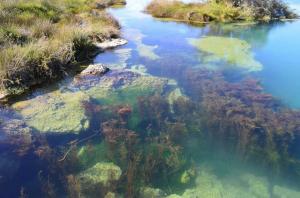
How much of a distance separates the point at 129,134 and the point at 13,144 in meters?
1.67

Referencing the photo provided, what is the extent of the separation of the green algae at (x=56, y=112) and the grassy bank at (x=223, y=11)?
9330 mm

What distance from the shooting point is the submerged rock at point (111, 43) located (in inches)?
386

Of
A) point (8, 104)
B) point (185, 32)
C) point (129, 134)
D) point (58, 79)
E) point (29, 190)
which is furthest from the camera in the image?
point (185, 32)

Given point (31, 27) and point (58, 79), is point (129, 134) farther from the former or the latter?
point (31, 27)

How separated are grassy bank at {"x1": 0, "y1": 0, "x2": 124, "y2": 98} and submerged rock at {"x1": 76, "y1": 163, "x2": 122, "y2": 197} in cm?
289

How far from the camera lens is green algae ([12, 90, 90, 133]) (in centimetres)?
543

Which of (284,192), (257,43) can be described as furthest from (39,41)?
(257,43)

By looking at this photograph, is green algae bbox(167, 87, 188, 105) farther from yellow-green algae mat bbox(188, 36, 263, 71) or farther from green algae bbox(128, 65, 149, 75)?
yellow-green algae mat bbox(188, 36, 263, 71)

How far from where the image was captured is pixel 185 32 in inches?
480

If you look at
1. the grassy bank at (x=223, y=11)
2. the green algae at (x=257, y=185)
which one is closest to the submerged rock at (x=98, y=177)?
the green algae at (x=257, y=185)

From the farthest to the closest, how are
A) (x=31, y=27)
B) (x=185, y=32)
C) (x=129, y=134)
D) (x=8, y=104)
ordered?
(x=185, y=32), (x=31, y=27), (x=8, y=104), (x=129, y=134)

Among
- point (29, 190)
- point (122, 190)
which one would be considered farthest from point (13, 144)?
point (122, 190)

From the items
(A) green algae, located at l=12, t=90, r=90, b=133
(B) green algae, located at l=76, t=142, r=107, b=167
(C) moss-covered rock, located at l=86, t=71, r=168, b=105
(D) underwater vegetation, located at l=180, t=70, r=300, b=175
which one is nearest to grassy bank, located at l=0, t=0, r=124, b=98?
(A) green algae, located at l=12, t=90, r=90, b=133

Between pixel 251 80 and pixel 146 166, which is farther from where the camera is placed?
pixel 251 80
